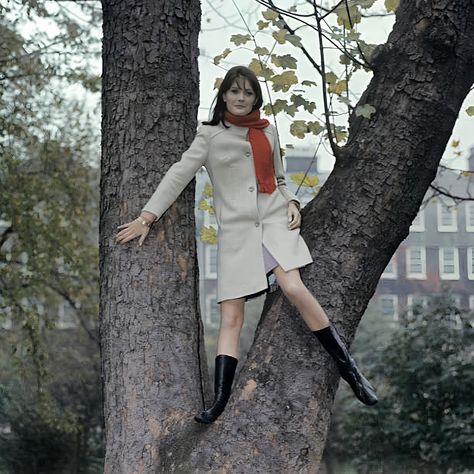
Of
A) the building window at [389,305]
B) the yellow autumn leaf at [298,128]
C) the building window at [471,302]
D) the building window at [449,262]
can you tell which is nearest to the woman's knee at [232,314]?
the yellow autumn leaf at [298,128]

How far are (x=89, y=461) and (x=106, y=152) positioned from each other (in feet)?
32.2

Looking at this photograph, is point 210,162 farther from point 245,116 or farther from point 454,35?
point 454,35

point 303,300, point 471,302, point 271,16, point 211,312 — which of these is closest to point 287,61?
point 271,16

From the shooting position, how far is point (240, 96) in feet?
9.86

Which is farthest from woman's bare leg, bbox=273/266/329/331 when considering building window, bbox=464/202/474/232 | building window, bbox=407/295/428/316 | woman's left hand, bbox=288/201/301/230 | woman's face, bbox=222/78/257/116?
building window, bbox=407/295/428/316

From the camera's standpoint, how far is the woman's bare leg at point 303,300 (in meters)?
2.64

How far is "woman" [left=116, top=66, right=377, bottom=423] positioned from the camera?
2.77 m

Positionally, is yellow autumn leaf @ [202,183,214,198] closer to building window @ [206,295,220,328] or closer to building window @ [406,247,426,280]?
building window @ [406,247,426,280]

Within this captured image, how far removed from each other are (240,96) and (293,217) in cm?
49

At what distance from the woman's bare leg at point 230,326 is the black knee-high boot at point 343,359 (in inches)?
14.6

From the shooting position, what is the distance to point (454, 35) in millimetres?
2803

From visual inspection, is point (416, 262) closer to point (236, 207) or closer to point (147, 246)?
point (236, 207)

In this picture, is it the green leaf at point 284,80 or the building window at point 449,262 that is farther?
the building window at point 449,262

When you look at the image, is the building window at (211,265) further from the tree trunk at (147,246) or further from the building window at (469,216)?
the tree trunk at (147,246)
